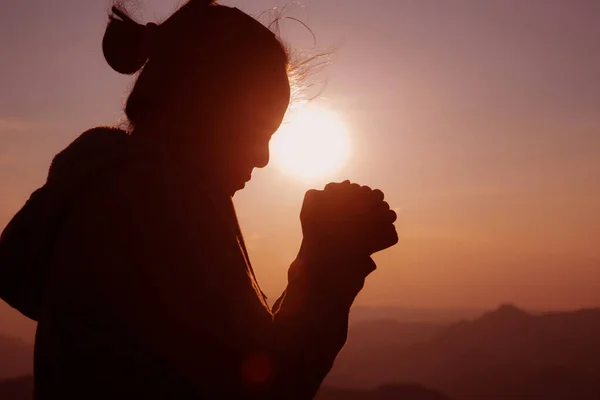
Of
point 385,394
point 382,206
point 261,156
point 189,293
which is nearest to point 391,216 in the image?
point 382,206

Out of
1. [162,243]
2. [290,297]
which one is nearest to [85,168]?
[162,243]

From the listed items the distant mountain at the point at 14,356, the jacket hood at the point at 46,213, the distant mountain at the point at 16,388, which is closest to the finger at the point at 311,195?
the jacket hood at the point at 46,213

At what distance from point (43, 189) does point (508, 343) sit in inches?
5581

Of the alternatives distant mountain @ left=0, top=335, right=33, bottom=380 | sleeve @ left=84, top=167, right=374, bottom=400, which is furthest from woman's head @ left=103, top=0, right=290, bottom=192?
distant mountain @ left=0, top=335, right=33, bottom=380

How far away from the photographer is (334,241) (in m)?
1.84

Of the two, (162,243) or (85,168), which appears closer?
(162,243)

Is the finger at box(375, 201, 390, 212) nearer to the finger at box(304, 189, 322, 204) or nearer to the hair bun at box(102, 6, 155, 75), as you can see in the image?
the finger at box(304, 189, 322, 204)

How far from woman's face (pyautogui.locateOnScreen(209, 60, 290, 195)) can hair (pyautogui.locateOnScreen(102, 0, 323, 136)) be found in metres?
0.04

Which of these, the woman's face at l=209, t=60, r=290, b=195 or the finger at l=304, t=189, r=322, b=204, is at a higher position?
the woman's face at l=209, t=60, r=290, b=195

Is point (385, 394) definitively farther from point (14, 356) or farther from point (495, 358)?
point (14, 356)

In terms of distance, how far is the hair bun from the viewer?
2.16 metres

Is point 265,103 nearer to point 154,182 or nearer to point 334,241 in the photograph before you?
point 334,241

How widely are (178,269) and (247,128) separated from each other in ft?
2.28

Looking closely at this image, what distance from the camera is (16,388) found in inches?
1866
